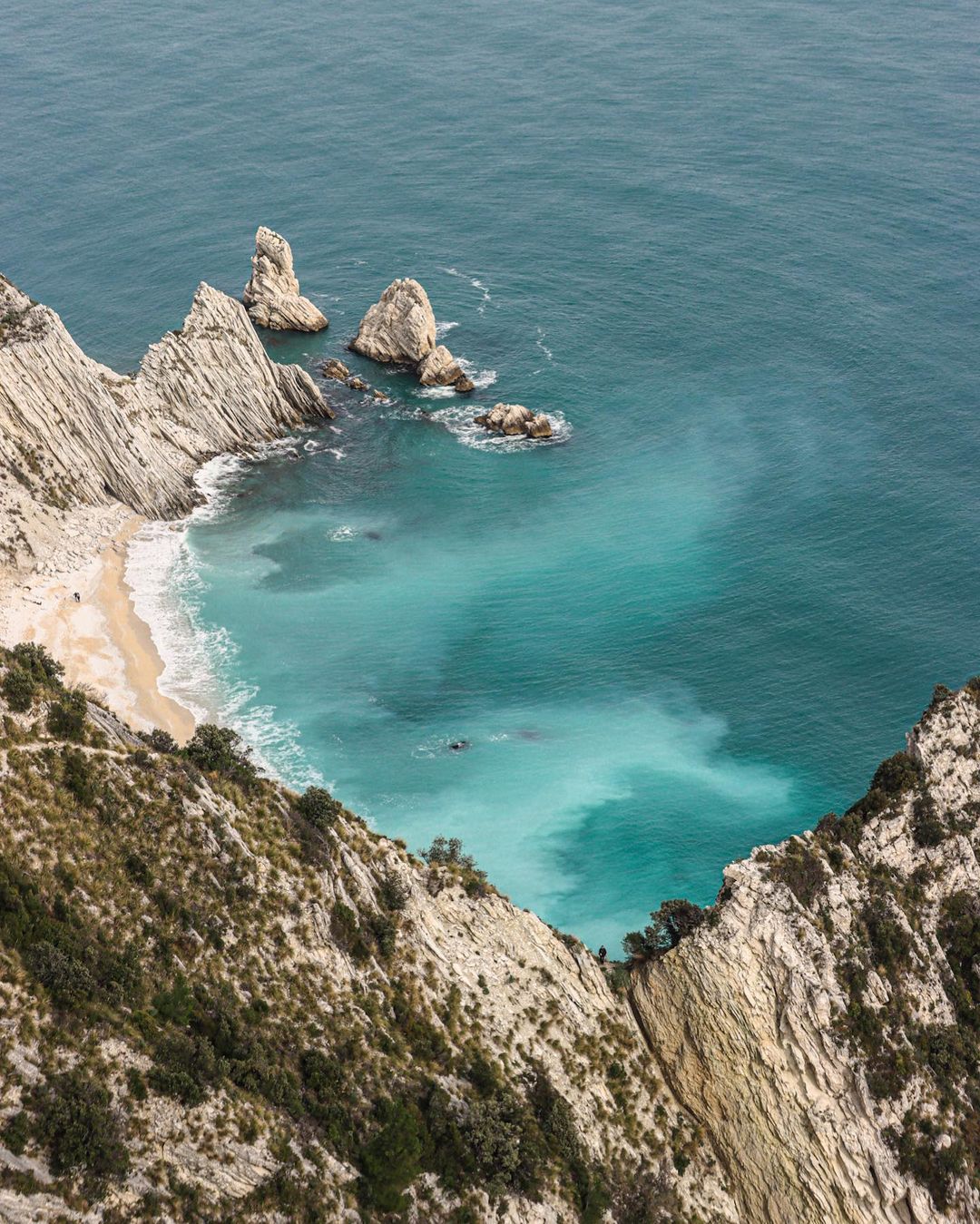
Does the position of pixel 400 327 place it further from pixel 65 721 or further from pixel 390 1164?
pixel 390 1164

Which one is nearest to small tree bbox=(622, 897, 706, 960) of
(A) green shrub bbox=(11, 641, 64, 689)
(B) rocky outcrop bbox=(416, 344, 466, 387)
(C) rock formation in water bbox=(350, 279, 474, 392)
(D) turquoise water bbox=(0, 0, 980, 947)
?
(D) turquoise water bbox=(0, 0, 980, 947)

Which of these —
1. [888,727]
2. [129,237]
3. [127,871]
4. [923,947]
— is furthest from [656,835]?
[129,237]

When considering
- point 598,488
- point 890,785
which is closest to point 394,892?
point 890,785

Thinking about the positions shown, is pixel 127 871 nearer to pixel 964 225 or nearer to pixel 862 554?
pixel 862 554

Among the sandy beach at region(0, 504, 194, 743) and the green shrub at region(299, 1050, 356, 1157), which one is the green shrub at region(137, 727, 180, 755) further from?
the sandy beach at region(0, 504, 194, 743)

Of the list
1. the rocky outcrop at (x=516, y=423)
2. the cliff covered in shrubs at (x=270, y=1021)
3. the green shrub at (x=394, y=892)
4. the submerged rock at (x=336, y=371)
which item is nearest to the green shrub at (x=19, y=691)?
the cliff covered in shrubs at (x=270, y=1021)
